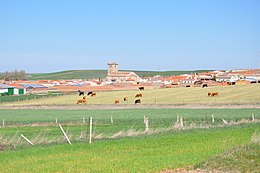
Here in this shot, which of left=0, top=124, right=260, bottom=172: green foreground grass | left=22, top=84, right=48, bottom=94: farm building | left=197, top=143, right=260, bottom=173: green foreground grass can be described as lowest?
left=22, top=84, right=48, bottom=94: farm building

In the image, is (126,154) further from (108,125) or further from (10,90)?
(10,90)

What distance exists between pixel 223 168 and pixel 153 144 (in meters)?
8.17

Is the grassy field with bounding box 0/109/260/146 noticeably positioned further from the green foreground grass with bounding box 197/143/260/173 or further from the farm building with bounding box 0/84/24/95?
the farm building with bounding box 0/84/24/95

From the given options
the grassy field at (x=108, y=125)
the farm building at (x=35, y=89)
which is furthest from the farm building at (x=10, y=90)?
the grassy field at (x=108, y=125)

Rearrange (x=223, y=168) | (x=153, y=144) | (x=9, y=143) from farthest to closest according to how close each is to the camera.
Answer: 1. (x=9, y=143)
2. (x=153, y=144)
3. (x=223, y=168)

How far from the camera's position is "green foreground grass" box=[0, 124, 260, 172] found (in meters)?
16.9

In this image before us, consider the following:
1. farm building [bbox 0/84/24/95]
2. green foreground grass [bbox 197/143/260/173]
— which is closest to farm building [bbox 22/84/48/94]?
farm building [bbox 0/84/24/95]

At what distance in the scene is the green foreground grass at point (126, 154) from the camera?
16.9m

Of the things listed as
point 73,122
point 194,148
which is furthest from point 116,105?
point 194,148

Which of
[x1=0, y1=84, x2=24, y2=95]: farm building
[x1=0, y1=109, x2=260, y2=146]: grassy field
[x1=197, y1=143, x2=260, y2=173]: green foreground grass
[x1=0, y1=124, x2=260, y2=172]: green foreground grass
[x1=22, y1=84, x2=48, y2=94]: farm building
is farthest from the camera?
[x1=22, y1=84, x2=48, y2=94]: farm building

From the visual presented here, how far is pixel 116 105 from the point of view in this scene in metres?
73.4

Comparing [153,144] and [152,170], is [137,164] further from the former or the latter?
[153,144]

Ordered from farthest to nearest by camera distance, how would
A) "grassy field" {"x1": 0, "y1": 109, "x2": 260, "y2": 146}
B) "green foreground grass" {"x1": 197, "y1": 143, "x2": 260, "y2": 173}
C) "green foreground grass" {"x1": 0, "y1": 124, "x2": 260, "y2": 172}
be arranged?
"grassy field" {"x1": 0, "y1": 109, "x2": 260, "y2": 146} → "green foreground grass" {"x1": 0, "y1": 124, "x2": 260, "y2": 172} → "green foreground grass" {"x1": 197, "y1": 143, "x2": 260, "y2": 173}

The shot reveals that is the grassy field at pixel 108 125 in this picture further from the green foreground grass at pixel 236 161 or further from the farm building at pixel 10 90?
the farm building at pixel 10 90
